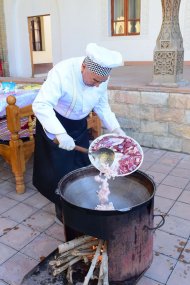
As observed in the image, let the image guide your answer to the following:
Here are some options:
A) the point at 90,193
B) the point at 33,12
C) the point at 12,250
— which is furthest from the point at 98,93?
the point at 33,12

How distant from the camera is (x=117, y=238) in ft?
5.12

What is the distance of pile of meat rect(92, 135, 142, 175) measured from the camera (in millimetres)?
1808

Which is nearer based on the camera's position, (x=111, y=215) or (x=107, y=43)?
(x=111, y=215)

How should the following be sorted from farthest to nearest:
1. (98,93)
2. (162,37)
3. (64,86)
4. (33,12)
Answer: (33,12) < (162,37) < (98,93) < (64,86)

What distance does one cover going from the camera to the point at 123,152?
1.88 m

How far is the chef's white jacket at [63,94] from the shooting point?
1883 mm

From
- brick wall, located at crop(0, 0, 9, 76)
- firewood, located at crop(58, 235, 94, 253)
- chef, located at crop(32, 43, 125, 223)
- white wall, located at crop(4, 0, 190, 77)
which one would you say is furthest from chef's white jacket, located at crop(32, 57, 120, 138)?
brick wall, located at crop(0, 0, 9, 76)

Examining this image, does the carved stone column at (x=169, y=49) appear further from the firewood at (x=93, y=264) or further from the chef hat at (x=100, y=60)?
the firewood at (x=93, y=264)

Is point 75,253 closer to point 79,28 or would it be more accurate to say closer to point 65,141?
point 65,141

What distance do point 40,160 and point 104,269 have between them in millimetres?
1018

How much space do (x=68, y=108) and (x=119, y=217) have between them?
91cm

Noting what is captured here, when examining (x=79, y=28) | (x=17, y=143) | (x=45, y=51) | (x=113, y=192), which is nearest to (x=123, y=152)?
(x=113, y=192)

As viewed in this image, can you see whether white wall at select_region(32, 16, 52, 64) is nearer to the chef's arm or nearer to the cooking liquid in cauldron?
the chef's arm

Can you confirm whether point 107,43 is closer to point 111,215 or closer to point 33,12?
point 33,12
